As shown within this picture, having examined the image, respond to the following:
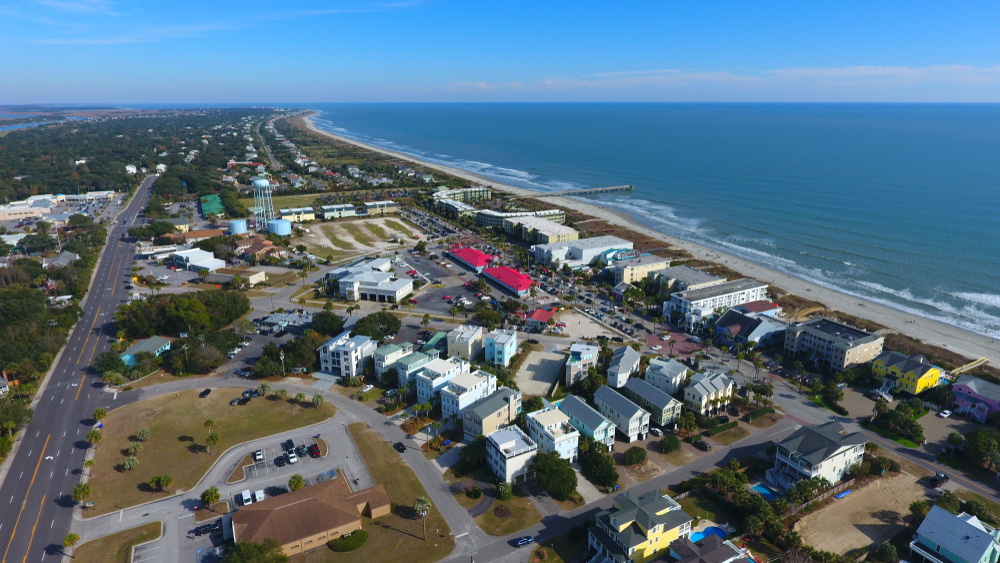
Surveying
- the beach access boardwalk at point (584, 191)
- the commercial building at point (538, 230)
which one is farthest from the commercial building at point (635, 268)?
the beach access boardwalk at point (584, 191)

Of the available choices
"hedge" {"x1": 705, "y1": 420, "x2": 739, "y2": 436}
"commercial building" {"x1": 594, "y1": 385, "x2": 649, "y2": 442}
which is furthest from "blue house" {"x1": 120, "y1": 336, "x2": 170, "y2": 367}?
"hedge" {"x1": 705, "y1": 420, "x2": 739, "y2": 436}

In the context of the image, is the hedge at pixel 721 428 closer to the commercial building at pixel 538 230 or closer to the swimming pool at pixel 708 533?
the swimming pool at pixel 708 533

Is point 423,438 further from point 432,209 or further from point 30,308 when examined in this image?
point 432,209

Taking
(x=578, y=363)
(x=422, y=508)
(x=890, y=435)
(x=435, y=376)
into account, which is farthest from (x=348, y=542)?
(x=890, y=435)

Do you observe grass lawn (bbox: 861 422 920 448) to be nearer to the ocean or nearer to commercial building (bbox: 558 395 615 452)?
commercial building (bbox: 558 395 615 452)

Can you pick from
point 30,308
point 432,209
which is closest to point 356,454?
point 30,308

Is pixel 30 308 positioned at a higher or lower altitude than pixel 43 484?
higher

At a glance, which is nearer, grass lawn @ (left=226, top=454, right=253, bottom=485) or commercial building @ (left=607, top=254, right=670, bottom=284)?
grass lawn @ (left=226, top=454, right=253, bottom=485)

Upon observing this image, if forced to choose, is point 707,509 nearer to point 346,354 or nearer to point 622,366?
point 622,366
